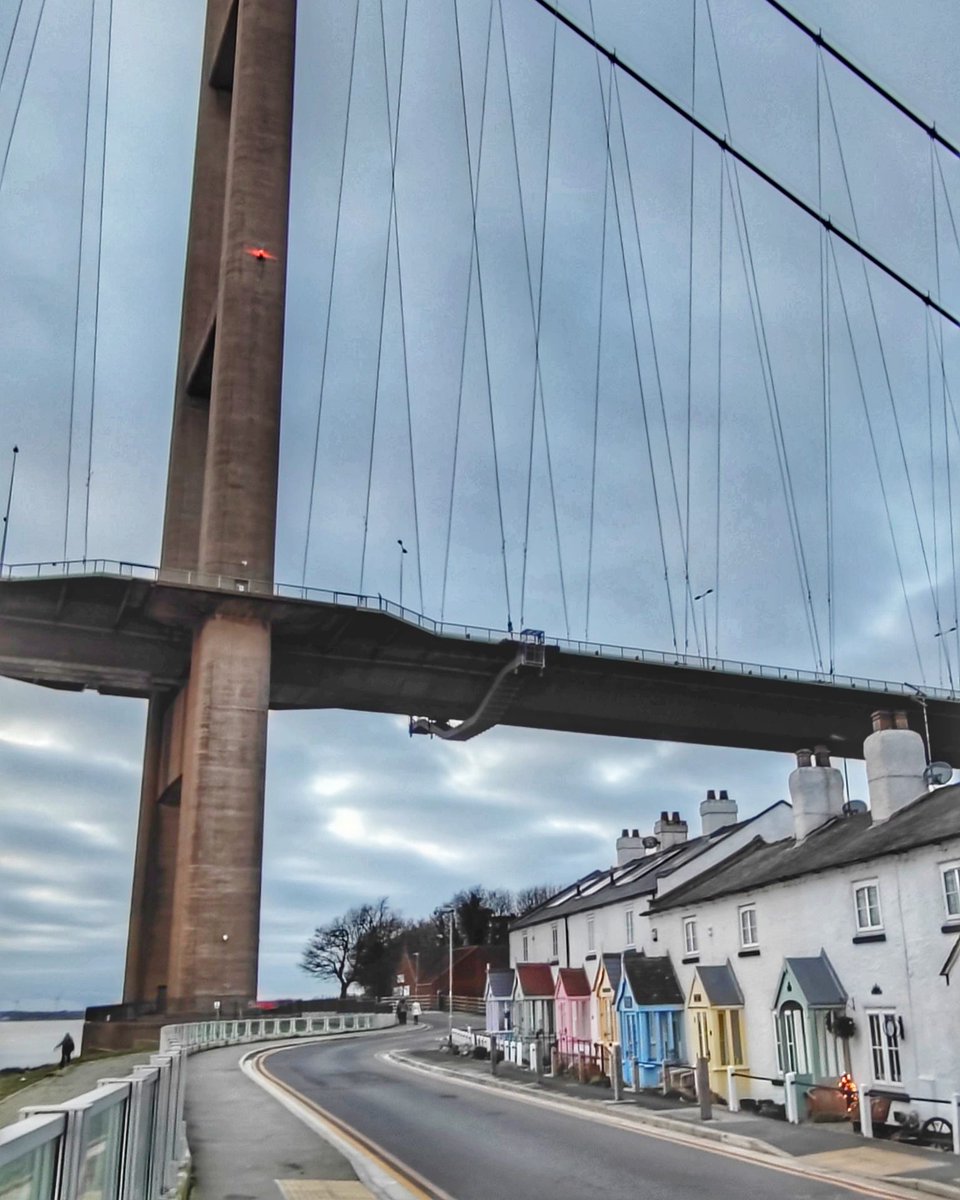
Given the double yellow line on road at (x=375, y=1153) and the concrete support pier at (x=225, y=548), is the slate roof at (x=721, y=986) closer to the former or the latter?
the double yellow line on road at (x=375, y=1153)

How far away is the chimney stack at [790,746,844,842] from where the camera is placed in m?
30.8

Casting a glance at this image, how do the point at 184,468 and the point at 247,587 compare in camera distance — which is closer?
the point at 247,587

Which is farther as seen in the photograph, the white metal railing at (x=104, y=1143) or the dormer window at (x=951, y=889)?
the dormer window at (x=951, y=889)

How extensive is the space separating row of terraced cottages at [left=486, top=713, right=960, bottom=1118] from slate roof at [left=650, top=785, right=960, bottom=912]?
3.0 inches

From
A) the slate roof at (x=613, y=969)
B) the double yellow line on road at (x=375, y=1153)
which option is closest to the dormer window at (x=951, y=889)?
the double yellow line on road at (x=375, y=1153)

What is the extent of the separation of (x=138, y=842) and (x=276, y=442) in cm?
2746

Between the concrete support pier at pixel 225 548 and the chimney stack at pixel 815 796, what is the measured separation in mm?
31538

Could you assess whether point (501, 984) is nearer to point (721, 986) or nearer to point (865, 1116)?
point (721, 986)

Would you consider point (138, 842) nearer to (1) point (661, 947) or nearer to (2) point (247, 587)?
(2) point (247, 587)

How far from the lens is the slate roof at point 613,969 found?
1335 inches

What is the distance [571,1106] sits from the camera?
25.4m

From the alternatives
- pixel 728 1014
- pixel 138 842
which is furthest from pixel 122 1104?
pixel 138 842

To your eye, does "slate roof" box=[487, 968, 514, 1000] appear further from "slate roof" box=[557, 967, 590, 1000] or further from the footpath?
the footpath

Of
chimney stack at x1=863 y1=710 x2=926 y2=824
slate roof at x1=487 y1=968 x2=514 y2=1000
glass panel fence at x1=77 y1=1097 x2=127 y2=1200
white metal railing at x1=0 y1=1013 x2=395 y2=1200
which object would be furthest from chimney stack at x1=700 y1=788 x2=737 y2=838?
glass panel fence at x1=77 y1=1097 x2=127 y2=1200
